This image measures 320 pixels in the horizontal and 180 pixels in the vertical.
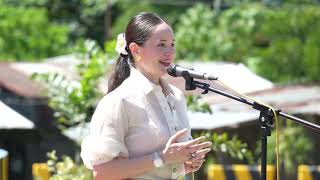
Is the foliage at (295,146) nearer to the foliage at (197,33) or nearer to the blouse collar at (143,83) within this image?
the foliage at (197,33)

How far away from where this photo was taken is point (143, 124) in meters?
3.89

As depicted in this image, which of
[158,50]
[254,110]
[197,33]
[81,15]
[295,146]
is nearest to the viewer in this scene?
[158,50]

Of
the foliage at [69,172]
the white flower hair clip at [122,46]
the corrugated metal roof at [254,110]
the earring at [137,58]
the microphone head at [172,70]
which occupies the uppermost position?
the white flower hair clip at [122,46]

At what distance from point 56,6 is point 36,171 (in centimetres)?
1865

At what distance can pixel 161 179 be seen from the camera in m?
3.93

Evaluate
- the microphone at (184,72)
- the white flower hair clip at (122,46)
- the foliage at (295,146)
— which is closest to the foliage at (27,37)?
the foliage at (295,146)

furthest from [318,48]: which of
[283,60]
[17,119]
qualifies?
[17,119]

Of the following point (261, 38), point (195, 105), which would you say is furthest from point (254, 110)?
point (261, 38)

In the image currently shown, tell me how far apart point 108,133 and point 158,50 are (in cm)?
41

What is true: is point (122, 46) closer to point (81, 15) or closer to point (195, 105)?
point (195, 105)

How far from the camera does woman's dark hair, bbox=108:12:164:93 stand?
4.00 meters

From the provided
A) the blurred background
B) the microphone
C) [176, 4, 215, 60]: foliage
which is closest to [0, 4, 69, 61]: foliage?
the blurred background

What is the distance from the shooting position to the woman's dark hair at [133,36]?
13.1 feet

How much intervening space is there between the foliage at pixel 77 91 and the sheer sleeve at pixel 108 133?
4.06m
